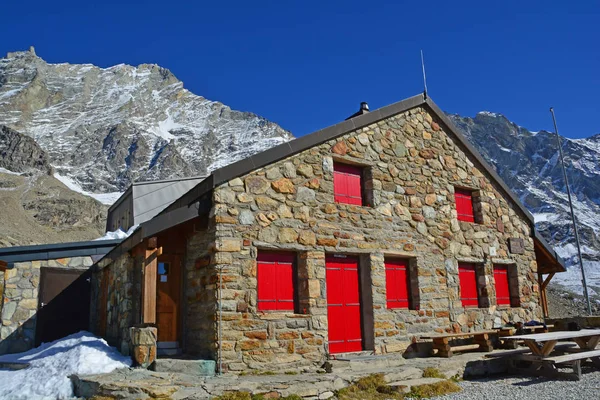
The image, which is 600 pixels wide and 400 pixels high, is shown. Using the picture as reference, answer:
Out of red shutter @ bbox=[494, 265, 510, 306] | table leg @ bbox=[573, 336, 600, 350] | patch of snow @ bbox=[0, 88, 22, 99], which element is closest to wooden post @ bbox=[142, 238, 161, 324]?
table leg @ bbox=[573, 336, 600, 350]

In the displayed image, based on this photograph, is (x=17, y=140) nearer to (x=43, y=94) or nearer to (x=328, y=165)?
(x=43, y=94)

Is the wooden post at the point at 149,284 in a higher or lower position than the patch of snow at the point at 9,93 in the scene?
lower

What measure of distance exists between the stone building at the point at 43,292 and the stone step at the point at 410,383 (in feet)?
23.6

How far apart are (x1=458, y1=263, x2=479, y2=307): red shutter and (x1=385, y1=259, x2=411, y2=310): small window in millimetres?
1687

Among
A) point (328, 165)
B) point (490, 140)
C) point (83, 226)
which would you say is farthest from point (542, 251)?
point (490, 140)

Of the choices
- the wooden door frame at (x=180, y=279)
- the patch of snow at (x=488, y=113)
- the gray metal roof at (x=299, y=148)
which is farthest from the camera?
the patch of snow at (x=488, y=113)

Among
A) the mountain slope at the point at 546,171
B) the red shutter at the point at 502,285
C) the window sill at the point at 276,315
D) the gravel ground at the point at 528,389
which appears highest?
the mountain slope at the point at 546,171

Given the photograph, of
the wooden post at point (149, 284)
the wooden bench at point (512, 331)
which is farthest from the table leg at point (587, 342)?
the wooden post at point (149, 284)

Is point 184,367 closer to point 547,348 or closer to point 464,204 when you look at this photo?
point 547,348

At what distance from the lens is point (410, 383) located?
24.7 feet

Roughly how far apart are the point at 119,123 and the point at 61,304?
130 m

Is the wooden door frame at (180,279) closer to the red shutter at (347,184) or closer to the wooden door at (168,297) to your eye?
the wooden door at (168,297)

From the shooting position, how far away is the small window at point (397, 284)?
9.77m

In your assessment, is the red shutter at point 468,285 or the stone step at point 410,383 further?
the red shutter at point 468,285
